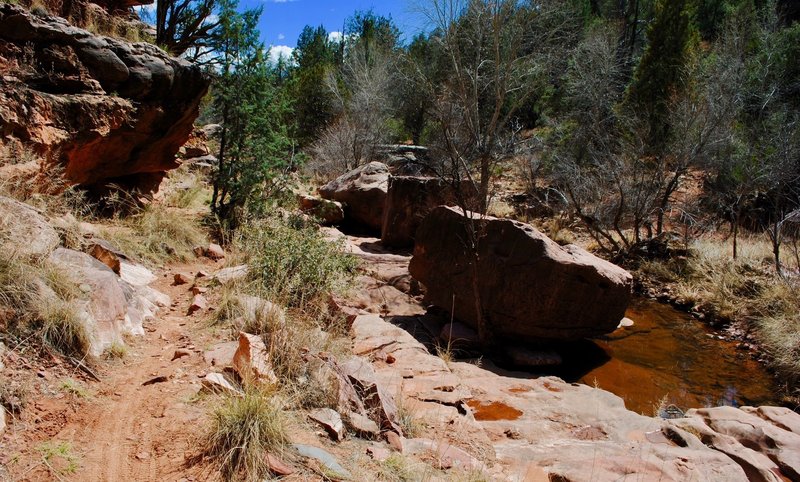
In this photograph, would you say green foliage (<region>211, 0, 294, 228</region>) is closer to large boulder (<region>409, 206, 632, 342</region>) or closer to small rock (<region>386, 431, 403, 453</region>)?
large boulder (<region>409, 206, 632, 342</region>)

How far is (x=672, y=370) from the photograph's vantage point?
723 cm

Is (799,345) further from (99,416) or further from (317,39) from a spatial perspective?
(317,39)

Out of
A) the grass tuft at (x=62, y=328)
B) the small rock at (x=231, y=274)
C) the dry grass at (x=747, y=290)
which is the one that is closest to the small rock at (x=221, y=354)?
the grass tuft at (x=62, y=328)

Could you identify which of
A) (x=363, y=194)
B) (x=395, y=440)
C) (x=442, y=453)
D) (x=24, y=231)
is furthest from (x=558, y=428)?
(x=363, y=194)

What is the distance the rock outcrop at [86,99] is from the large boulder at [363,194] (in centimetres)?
523

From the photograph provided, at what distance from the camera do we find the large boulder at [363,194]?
12039 millimetres

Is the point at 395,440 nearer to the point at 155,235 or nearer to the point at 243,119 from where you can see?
the point at 155,235

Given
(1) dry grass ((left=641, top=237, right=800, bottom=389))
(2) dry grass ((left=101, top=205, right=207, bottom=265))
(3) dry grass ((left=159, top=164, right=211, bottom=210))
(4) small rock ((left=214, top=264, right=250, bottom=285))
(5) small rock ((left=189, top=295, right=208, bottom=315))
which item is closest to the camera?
(5) small rock ((left=189, top=295, right=208, bottom=315))

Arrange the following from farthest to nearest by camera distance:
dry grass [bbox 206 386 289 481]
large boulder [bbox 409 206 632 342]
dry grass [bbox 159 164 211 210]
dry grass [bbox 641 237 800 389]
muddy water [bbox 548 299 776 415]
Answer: dry grass [bbox 159 164 211 210] < dry grass [bbox 641 237 800 389] < large boulder [bbox 409 206 632 342] < muddy water [bbox 548 299 776 415] < dry grass [bbox 206 386 289 481]

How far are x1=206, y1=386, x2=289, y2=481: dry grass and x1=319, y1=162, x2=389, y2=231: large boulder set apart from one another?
30.6 feet

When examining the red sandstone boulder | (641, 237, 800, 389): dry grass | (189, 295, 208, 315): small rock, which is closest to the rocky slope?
(189, 295, 208, 315): small rock

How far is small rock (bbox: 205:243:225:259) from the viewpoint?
274 inches

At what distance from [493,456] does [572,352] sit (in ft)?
14.1

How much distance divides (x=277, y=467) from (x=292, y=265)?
11.8ft
